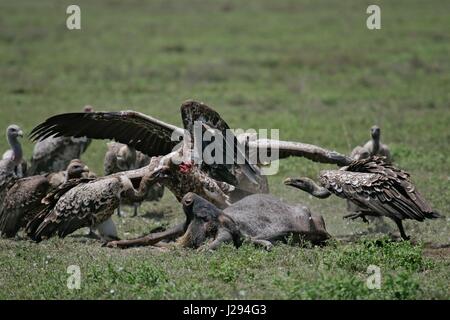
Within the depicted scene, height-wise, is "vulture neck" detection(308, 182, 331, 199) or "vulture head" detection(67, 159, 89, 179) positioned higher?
"vulture head" detection(67, 159, 89, 179)

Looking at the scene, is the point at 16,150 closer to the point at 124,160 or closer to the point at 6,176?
the point at 6,176

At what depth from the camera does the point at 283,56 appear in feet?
73.3

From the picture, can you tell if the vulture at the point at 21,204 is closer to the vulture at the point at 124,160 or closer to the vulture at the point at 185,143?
the vulture at the point at 185,143

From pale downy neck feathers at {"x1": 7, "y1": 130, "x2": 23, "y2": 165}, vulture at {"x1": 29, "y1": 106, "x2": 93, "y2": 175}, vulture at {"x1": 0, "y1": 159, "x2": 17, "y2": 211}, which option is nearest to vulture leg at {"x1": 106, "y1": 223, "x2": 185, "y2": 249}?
vulture at {"x1": 0, "y1": 159, "x2": 17, "y2": 211}

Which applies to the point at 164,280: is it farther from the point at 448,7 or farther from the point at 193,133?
the point at 448,7

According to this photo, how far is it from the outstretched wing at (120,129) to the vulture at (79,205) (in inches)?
36.7

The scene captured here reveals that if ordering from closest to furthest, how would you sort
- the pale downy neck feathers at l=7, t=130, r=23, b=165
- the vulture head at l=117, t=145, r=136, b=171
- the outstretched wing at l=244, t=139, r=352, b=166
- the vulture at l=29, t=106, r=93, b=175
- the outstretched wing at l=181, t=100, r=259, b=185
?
the outstretched wing at l=181, t=100, r=259, b=185, the outstretched wing at l=244, t=139, r=352, b=166, the pale downy neck feathers at l=7, t=130, r=23, b=165, the vulture head at l=117, t=145, r=136, b=171, the vulture at l=29, t=106, r=93, b=175

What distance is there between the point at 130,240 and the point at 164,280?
5.56 feet

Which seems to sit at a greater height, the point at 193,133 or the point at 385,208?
the point at 193,133

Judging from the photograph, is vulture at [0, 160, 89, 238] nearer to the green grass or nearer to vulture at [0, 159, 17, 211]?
the green grass

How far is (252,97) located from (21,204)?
9663 mm

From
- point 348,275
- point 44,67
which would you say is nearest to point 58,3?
point 44,67

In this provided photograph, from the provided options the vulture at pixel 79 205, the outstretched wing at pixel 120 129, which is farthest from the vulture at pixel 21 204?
the outstretched wing at pixel 120 129

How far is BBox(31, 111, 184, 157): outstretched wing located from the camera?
988 cm
